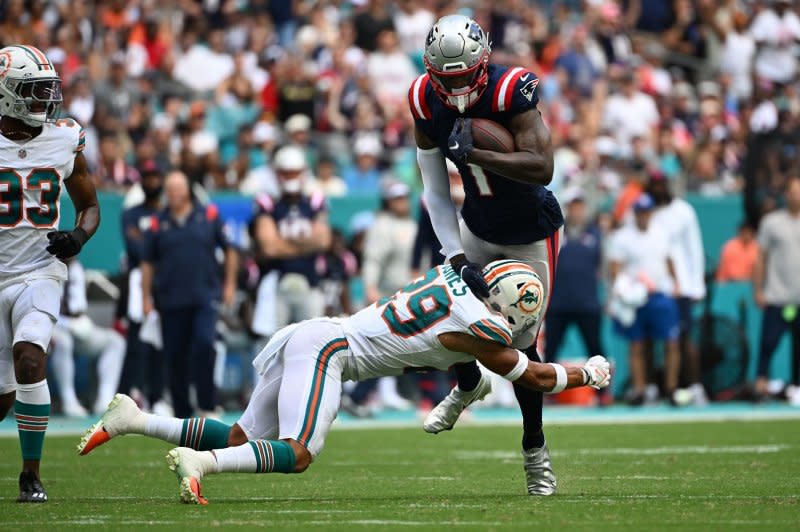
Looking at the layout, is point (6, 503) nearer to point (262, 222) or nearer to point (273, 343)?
point (273, 343)

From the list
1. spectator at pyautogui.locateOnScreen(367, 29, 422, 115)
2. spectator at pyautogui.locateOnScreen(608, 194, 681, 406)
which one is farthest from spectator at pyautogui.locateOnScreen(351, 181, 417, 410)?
spectator at pyautogui.locateOnScreen(367, 29, 422, 115)

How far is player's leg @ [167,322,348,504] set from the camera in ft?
18.2

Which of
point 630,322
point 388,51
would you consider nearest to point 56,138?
point 630,322

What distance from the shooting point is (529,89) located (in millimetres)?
6129

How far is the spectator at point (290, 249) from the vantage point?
452 inches

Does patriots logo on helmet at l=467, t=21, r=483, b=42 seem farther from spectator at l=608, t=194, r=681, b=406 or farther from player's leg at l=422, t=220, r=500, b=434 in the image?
spectator at l=608, t=194, r=681, b=406

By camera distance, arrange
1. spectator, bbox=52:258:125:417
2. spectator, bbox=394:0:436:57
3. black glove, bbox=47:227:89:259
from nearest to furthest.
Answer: black glove, bbox=47:227:89:259 < spectator, bbox=52:258:125:417 < spectator, bbox=394:0:436:57

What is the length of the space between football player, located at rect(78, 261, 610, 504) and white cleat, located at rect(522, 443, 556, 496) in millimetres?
493

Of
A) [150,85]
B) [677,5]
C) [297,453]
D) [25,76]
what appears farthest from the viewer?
[677,5]

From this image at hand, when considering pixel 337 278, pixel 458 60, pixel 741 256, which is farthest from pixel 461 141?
pixel 741 256

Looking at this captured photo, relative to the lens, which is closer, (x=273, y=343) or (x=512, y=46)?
(x=273, y=343)

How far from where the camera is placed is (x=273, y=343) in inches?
237

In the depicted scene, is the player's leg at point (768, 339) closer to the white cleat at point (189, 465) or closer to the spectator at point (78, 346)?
the spectator at point (78, 346)

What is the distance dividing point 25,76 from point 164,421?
65.4 inches
